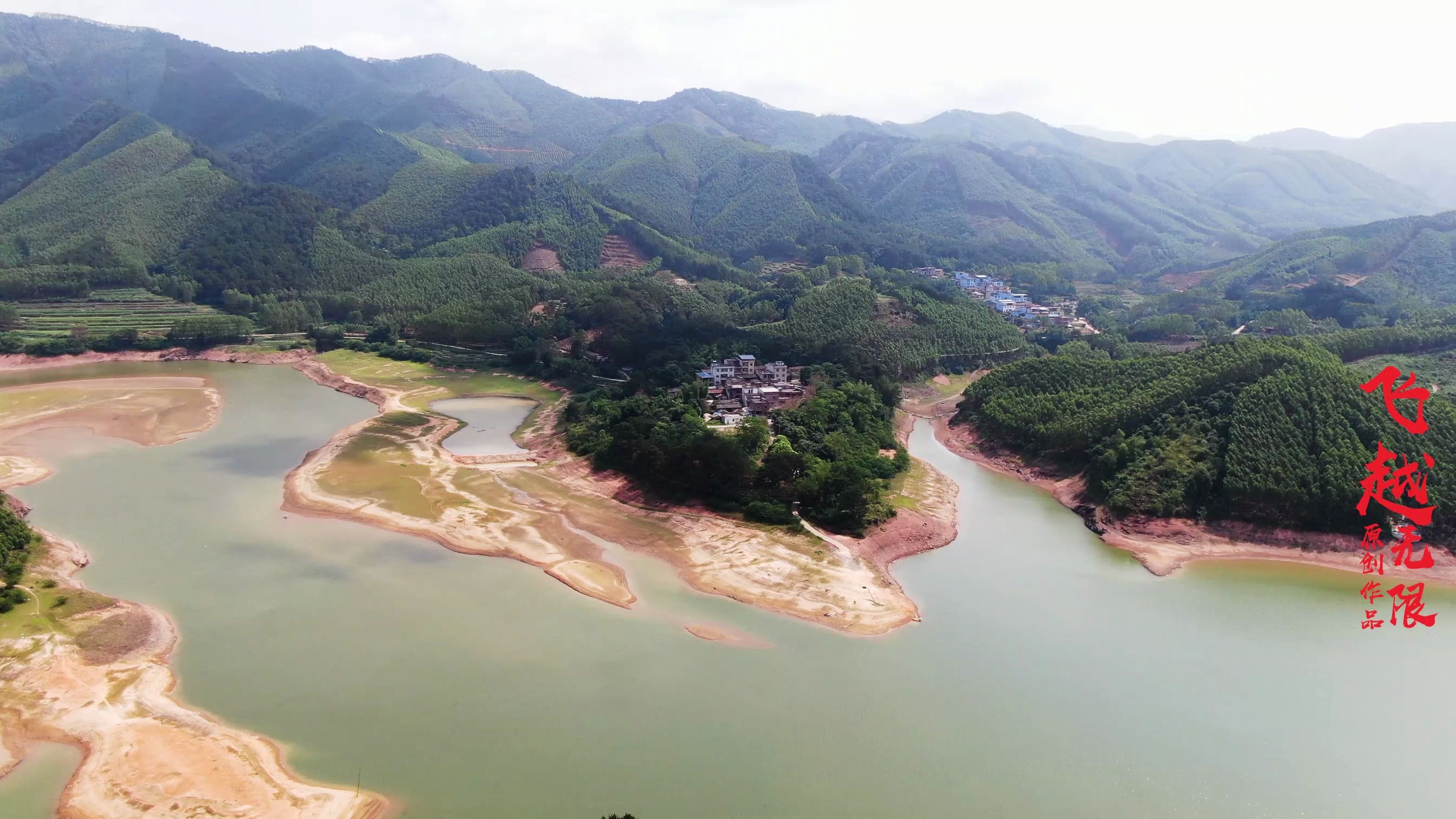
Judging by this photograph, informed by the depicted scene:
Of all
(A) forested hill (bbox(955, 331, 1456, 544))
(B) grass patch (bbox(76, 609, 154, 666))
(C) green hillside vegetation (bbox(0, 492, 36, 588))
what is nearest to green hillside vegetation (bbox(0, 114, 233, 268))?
(C) green hillside vegetation (bbox(0, 492, 36, 588))

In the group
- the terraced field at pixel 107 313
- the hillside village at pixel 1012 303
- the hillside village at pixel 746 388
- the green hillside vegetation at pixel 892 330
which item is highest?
the hillside village at pixel 1012 303

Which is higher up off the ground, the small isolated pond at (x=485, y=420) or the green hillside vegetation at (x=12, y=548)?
the small isolated pond at (x=485, y=420)

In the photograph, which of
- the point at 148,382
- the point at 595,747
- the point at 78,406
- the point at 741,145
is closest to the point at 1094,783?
the point at 595,747

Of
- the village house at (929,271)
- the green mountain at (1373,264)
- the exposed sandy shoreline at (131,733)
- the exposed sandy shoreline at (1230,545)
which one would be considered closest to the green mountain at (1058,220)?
the green mountain at (1373,264)

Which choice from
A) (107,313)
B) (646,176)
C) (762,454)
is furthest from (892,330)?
(646,176)

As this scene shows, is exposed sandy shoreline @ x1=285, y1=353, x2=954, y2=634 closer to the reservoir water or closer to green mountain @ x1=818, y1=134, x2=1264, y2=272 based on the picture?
the reservoir water

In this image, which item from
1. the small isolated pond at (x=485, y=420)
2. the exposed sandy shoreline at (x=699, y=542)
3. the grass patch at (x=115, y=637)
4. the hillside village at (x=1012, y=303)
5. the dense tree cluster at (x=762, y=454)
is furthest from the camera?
the hillside village at (x=1012, y=303)

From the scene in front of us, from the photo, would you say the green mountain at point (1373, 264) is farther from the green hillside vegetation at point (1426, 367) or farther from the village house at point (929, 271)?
the green hillside vegetation at point (1426, 367)

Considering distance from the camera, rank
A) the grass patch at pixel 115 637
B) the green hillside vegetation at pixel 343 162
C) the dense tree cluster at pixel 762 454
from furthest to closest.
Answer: the green hillside vegetation at pixel 343 162 < the dense tree cluster at pixel 762 454 < the grass patch at pixel 115 637

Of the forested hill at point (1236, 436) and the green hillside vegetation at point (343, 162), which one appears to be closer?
the forested hill at point (1236, 436)
